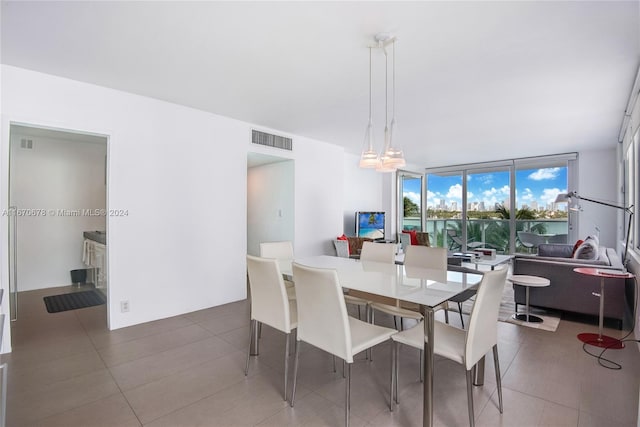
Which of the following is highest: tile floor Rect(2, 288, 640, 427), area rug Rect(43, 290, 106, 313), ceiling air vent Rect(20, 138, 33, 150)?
ceiling air vent Rect(20, 138, 33, 150)

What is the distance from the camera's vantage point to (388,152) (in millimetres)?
2734

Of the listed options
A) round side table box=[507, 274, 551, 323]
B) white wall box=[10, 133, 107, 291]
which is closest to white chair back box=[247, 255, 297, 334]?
round side table box=[507, 274, 551, 323]

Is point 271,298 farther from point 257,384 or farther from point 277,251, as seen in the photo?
point 277,251

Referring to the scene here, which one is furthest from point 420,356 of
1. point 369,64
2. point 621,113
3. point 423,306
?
point 621,113

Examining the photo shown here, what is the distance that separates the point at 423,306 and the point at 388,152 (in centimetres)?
148

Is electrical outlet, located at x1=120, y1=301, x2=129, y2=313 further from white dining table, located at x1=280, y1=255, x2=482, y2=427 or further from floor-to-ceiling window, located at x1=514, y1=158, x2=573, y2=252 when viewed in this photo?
floor-to-ceiling window, located at x1=514, y1=158, x2=573, y2=252

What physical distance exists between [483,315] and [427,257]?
1248 mm

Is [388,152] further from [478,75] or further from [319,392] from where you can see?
[319,392]

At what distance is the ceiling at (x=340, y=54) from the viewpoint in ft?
6.57

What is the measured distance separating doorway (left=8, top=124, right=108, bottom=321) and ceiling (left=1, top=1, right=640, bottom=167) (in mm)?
2544

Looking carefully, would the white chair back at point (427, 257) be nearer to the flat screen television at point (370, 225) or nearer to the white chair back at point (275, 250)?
the white chair back at point (275, 250)

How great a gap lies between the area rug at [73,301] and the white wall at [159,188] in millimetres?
1188

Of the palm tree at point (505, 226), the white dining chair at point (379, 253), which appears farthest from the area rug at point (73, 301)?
the palm tree at point (505, 226)

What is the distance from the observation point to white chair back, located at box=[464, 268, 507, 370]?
1.65 metres
